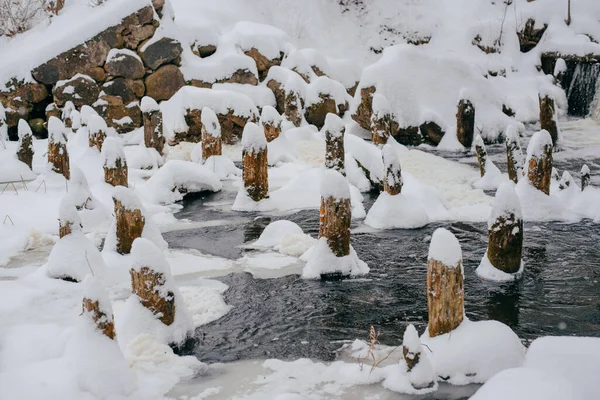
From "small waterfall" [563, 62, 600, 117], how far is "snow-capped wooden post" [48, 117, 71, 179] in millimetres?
16384

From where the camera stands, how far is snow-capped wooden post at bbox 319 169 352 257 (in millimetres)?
7430

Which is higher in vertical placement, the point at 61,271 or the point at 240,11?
the point at 240,11

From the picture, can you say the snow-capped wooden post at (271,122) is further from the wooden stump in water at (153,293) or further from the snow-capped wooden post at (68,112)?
the wooden stump in water at (153,293)

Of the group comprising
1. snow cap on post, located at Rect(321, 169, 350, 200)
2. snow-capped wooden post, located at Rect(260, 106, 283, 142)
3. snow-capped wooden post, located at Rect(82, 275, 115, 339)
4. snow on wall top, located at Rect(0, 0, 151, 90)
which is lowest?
snow-capped wooden post, located at Rect(82, 275, 115, 339)

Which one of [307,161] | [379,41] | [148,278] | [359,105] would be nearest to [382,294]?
[148,278]

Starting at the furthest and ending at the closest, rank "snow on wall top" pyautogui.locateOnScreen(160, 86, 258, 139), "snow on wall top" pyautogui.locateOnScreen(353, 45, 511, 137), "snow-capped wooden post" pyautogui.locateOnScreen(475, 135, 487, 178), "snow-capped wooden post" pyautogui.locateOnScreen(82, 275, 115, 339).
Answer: "snow on wall top" pyautogui.locateOnScreen(353, 45, 511, 137), "snow on wall top" pyautogui.locateOnScreen(160, 86, 258, 139), "snow-capped wooden post" pyautogui.locateOnScreen(475, 135, 487, 178), "snow-capped wooden post" pyautogui.locateOnScreen(82, 275, 115, 339)

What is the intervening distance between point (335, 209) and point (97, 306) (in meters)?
3.32

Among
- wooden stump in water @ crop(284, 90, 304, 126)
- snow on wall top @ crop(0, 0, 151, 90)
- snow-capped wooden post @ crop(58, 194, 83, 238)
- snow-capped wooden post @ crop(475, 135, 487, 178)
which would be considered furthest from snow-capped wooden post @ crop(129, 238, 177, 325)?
snow on wall top @ crop(0, 0, 151, 90)

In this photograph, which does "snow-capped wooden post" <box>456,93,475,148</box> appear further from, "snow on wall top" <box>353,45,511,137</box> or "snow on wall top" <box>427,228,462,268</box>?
"snow on wall top" <box>427,228,462,268</box>

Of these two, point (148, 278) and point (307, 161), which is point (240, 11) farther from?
point (148, 278)

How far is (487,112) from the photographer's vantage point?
1739 centimetres

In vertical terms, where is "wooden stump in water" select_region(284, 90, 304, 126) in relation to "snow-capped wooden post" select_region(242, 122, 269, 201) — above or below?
above

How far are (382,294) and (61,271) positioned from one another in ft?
11.8

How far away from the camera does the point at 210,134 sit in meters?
13.4
